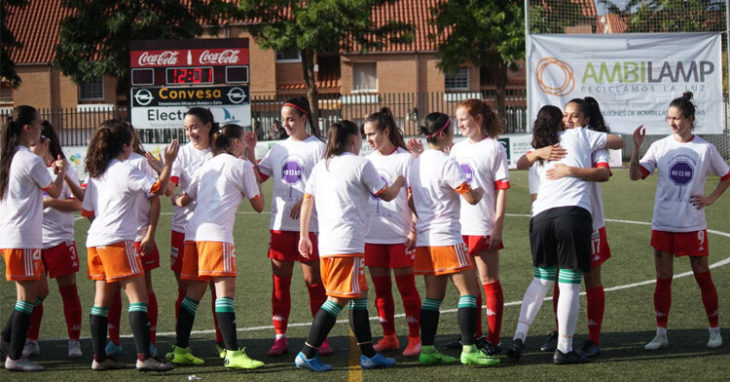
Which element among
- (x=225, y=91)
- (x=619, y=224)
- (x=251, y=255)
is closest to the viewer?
(x=251, y=255)

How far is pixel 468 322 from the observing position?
242 inches

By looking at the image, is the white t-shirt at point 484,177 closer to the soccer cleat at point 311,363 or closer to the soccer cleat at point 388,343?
the soccer cleat at point 388,343

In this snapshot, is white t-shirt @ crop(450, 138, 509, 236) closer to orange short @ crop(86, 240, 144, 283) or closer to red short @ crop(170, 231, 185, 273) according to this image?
red short @ crop(170, 231, 185, 273)

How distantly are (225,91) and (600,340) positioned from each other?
1841 centimetres

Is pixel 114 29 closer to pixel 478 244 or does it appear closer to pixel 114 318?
pixel 114 318

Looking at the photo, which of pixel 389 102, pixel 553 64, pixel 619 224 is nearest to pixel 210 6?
pixel 389 102

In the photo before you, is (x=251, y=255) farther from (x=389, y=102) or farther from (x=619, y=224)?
(x=389, y=102)

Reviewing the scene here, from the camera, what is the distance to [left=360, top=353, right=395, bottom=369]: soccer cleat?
6.23m

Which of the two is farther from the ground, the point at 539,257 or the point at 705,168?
the point at 705,168

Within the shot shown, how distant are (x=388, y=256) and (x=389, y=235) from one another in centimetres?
17

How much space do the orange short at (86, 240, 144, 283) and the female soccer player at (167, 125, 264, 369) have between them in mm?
413

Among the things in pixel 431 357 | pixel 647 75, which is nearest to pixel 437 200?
pixel 431 357

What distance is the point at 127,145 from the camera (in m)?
6.34

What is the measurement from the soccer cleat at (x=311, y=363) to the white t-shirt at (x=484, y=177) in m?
1.51
